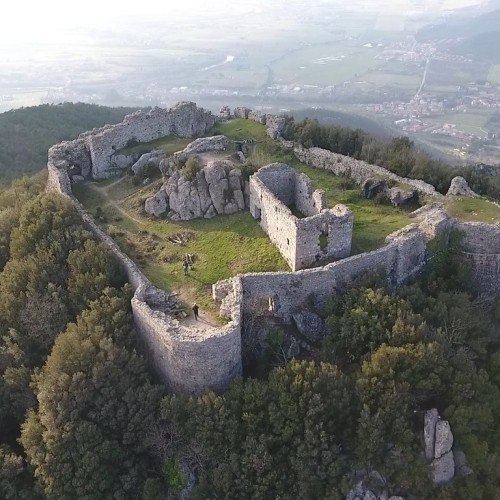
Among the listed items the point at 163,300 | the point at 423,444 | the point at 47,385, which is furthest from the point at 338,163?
the point at 47,385

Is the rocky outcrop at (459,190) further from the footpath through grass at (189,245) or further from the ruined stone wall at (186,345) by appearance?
the ruined stone wall at (186,345)

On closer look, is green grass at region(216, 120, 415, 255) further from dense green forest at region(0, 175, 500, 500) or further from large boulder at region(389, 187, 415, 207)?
dense green forest at region(0, 175, 500, 500)

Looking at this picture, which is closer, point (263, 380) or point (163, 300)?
point (263, 380)

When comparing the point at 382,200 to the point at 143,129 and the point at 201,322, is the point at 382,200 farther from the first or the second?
the point at 143,129

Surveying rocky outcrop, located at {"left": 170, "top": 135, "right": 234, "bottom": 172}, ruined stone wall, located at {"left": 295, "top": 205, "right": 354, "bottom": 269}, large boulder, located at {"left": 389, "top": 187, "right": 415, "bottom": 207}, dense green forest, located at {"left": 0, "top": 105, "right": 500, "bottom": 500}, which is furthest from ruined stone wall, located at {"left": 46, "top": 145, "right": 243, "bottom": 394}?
large boulder, located at {"left": 389, "top": 187, "right": 415, "bottom": 207}

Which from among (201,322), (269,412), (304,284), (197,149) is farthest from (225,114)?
(269,412)

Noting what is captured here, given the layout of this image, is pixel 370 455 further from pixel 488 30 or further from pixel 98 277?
pixel 488 30

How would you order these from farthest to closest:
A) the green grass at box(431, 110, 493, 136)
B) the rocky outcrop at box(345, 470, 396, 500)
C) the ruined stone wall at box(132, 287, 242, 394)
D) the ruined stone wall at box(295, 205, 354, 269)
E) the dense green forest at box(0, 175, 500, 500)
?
the green grass at box(431, 110, 493, 136) → the ruined stone wall at box(295, 205, 354, 269) → the ruined stone wall at box(132, 287, 242, 394) → the dense green forest at box(0, 175, 500, 500) → the rocky outcrop at box(345, 470, 396, 500)
